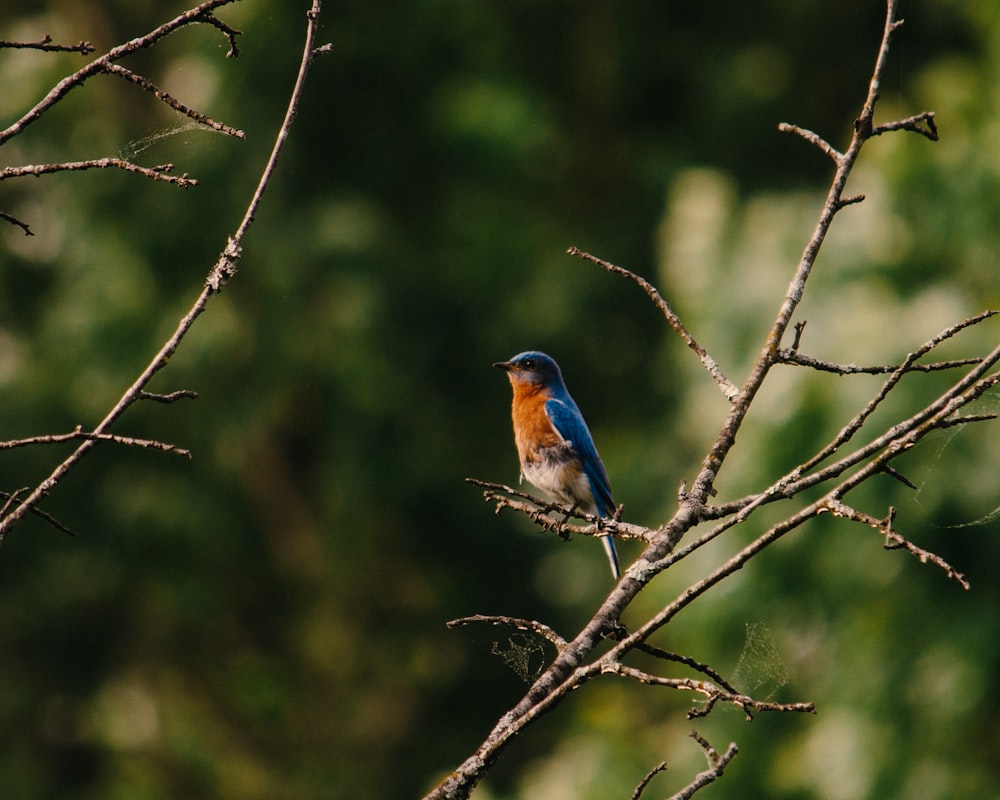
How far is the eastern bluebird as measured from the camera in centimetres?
521

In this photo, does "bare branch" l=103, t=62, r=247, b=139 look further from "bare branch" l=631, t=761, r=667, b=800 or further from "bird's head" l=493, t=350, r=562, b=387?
"bird's head" l=493, t=350, r=562, b=387

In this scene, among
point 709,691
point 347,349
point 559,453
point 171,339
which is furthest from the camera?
point 347,349

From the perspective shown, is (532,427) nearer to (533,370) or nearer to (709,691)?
(533,370)

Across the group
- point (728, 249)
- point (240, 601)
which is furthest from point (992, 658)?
point (240, 601)

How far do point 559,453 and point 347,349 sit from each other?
811cm

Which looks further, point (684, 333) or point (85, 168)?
point (684, 333)

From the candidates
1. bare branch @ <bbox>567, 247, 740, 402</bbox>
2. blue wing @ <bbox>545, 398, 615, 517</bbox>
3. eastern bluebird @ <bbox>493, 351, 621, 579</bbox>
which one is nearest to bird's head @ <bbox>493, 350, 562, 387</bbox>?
eastern bluebird @ <bbox>493, 351, 621, 579</bbox>

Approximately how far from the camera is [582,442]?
17.5 feet

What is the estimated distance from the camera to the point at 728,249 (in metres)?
8.93

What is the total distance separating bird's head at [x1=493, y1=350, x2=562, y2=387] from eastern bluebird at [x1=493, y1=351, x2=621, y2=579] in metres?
0.08

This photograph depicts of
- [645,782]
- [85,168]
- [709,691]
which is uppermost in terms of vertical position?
[85,168]

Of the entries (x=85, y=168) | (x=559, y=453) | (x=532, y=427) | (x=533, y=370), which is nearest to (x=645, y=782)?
(x=85, y=168)

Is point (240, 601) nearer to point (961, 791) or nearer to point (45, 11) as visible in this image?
point (45, 11)

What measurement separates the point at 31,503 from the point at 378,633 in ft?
39.5
